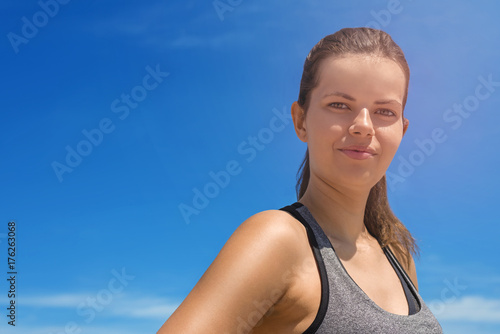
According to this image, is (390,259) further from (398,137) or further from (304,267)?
(304,267)

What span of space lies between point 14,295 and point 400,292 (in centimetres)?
478

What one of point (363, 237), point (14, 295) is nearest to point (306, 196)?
point (363, 237)

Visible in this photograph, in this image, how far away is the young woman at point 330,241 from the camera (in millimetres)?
2160

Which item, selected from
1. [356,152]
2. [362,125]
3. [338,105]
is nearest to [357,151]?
[356,152]

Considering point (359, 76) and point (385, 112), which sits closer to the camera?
point (359, 76)

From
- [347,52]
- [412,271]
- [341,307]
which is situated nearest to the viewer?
[341,307]

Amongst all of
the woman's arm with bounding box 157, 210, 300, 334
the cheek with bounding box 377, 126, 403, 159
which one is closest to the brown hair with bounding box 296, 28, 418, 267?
the cheek with bounding box 377, 126, 403, 159

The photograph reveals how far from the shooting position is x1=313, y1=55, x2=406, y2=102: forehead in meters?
2.71

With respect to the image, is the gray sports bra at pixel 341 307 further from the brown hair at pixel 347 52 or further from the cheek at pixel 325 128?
the brown hair at pixel 347 52

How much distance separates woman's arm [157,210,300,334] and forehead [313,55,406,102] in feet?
2.80

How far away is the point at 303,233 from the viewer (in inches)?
99.0

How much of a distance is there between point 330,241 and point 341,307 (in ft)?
1.58

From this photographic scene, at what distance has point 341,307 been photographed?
2391 mm

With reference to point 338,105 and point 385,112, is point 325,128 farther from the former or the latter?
point 385,112
